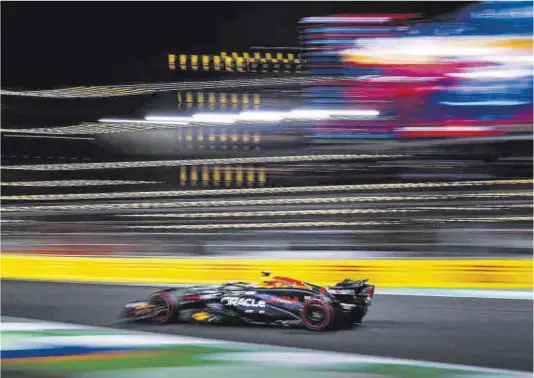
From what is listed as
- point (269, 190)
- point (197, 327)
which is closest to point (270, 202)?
point (269, 190)

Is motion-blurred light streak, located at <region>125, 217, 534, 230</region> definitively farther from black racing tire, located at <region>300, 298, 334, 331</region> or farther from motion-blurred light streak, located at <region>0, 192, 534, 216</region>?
black racing tire, located at <region>300, 298, 334, 331</region>

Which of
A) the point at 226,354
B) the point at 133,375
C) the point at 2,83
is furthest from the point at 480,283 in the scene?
the point at 2,83

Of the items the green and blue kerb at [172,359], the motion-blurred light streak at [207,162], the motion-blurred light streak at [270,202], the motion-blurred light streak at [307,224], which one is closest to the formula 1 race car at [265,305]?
the green and blue kerb at [172,359]

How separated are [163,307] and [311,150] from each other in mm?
1107

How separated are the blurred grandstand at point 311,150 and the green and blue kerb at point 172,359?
1.51 ft

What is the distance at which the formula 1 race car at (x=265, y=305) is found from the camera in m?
2.63

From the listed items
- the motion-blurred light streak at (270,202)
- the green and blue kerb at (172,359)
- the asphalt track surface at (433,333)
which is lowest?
the green and blue kerb at (172,359)

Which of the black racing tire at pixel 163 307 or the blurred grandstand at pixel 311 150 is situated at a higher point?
the blurred grandstand at pixel 311 150

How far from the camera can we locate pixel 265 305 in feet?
8.83

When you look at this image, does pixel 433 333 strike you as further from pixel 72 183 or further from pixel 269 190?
pixel 72 183

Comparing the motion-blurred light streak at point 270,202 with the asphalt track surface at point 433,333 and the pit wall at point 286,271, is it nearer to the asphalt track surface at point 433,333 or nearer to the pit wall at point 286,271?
the pit wall at point 286,271

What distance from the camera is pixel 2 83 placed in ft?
9.98

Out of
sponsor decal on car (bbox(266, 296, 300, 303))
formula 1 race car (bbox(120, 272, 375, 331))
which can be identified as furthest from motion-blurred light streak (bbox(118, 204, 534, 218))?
sponsor decal on car (bbox(266, 296, 300, 303))

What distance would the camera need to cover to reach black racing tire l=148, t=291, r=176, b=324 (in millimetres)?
2807
